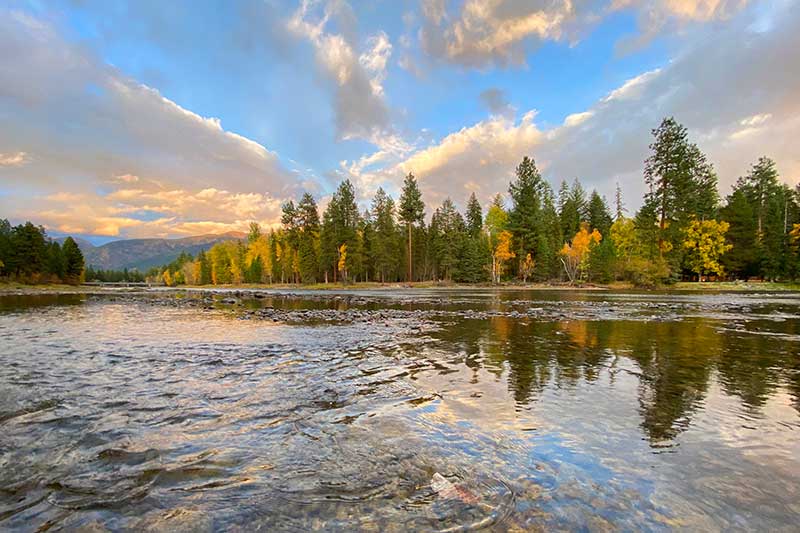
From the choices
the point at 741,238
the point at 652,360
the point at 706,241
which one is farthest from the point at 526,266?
the point at 652,360

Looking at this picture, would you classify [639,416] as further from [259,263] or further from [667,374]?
[259,263]

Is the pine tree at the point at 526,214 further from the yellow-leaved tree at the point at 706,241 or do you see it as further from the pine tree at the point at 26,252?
the pine tree at the point at 26,252

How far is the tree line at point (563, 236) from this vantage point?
54.5 meters

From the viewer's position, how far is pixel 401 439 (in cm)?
498

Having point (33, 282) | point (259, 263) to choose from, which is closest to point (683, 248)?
point (259, 263)

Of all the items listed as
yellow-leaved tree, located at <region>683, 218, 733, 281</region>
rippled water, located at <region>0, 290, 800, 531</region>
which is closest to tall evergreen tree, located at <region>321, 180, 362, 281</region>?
yellow-leaved tree, located at <region>683, 218, 733, 281</region>

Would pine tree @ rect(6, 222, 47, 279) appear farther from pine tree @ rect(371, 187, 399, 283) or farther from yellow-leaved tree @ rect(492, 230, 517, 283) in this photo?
yellow-leaved tree @ rect(492, 230, 517, 283)

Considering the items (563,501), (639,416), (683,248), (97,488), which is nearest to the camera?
(563,501)

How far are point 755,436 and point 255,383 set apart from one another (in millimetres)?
8379

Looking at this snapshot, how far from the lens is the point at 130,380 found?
7930 mm

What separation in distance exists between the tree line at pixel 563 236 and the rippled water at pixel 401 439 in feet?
177

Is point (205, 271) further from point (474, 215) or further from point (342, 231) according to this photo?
point (474, 215)

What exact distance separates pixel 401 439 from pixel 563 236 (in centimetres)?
9269

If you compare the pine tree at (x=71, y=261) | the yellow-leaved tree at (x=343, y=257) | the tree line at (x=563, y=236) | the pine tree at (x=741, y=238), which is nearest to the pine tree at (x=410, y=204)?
the tree line at (x=563, y=236)
